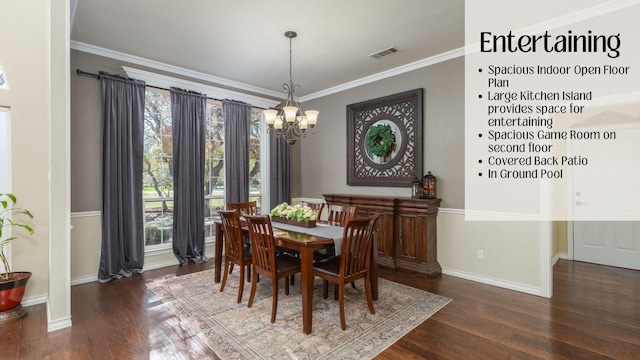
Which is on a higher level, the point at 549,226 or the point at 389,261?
the point at 549,226

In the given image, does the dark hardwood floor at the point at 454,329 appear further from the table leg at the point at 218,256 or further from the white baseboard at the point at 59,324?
the table leg at the point at 218,256

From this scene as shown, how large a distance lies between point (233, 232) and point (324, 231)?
1.00m

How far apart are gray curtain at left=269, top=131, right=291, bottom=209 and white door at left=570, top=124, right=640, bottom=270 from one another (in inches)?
186

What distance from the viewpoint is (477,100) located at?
148 inches

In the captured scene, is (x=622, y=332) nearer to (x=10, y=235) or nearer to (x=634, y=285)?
(x=634, y=285)

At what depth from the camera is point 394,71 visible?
4.54 meters

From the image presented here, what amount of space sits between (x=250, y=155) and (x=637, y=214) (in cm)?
585

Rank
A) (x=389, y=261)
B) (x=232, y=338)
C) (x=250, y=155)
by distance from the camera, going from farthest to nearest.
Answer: (x=250, y=155)
(x=389, y=261)
(x=232, y=338)

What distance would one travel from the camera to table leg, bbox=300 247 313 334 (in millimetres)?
2525

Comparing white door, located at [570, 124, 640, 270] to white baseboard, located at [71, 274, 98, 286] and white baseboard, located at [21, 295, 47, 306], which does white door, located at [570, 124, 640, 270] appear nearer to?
white baseboard, located at [71, 274, 98, 286]

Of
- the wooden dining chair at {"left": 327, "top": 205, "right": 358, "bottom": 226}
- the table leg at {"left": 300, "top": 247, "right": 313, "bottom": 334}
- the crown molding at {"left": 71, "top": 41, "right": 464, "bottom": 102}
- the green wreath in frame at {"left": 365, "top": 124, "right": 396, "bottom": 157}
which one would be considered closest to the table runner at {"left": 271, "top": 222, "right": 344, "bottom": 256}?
the table leg at {"left": 300, "top": 247, "right": 313, "bottom": 334}

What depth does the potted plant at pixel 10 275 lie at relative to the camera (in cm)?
276

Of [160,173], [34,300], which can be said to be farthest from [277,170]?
[34,300]

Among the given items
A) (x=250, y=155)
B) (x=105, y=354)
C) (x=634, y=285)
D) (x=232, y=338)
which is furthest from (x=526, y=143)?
(x=105, y=354)
